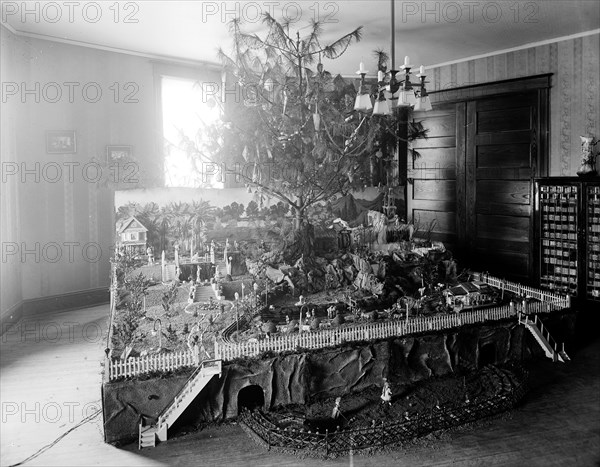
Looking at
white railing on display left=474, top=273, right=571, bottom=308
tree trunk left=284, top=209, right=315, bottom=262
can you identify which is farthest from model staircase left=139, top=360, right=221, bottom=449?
white railing on display left=474, top=273, right=571, bottom=308

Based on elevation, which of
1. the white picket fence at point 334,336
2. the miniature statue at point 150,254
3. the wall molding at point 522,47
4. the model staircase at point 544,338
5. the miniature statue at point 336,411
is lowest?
the miniature statue at point 336,411

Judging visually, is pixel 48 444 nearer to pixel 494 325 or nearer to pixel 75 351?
pixel 75 351

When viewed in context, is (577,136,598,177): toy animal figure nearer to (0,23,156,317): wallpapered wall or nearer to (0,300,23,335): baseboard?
(0,23,156,317): wallpapered wall

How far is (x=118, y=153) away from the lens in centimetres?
951

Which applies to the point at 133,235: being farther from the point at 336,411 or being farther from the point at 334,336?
the point at 336,411

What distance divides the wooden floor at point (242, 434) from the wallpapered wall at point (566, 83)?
353cm

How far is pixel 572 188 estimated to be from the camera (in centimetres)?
841

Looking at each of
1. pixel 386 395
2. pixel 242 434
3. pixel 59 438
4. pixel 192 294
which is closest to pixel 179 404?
pixel 242 434

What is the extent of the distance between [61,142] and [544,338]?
7.59 m

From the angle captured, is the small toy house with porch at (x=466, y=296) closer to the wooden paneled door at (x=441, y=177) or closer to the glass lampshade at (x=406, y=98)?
the glass lampshade at (x=406, y=98)

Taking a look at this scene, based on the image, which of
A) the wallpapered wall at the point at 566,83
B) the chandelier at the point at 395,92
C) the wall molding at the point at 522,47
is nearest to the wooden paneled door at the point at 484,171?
the wallpapered wall at the point at 566,83

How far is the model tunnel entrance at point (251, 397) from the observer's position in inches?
223

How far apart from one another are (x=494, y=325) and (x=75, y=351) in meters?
5.36

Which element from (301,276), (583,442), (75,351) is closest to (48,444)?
(75,351)
